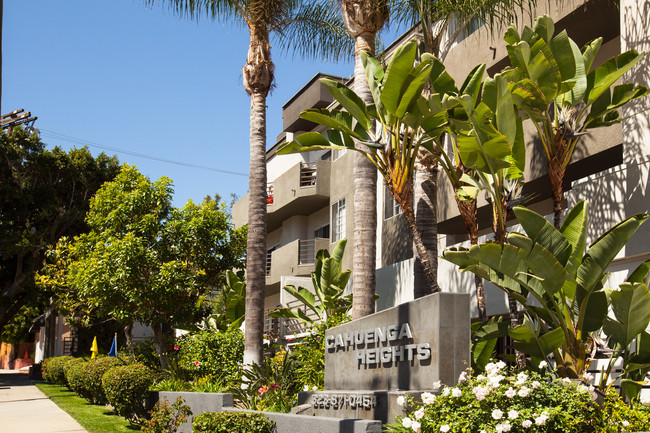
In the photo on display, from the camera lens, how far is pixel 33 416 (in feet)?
69.8

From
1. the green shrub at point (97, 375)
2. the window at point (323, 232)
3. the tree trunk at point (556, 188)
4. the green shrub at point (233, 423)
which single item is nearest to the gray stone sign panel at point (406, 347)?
the green shrub at point (233, 423)

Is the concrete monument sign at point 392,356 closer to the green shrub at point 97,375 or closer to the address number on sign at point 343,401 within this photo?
the address number on sign at point 343,401

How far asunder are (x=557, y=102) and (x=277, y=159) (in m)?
25.0

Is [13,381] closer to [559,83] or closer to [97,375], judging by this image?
[97,375]

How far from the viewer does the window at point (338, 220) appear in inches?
1092

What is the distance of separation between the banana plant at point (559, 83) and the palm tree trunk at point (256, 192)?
794cm

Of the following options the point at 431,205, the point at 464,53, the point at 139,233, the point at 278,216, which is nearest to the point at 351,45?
the point at 464,53

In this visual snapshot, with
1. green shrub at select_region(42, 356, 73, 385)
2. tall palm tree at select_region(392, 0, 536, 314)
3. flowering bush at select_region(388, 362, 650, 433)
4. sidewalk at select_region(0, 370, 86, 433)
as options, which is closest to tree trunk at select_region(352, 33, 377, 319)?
tall palm tree at select_region(392, 0, 536, 314)

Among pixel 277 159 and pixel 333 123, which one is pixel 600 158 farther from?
pixel 277 159

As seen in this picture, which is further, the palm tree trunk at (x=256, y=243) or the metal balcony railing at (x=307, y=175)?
the metal balcony railing at (x=307, y=175)

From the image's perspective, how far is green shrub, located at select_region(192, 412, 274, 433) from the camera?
40.1 ft

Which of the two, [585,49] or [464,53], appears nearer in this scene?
[585,49]

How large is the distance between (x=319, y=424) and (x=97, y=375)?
13738mm

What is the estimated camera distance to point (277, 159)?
36.7 metres
